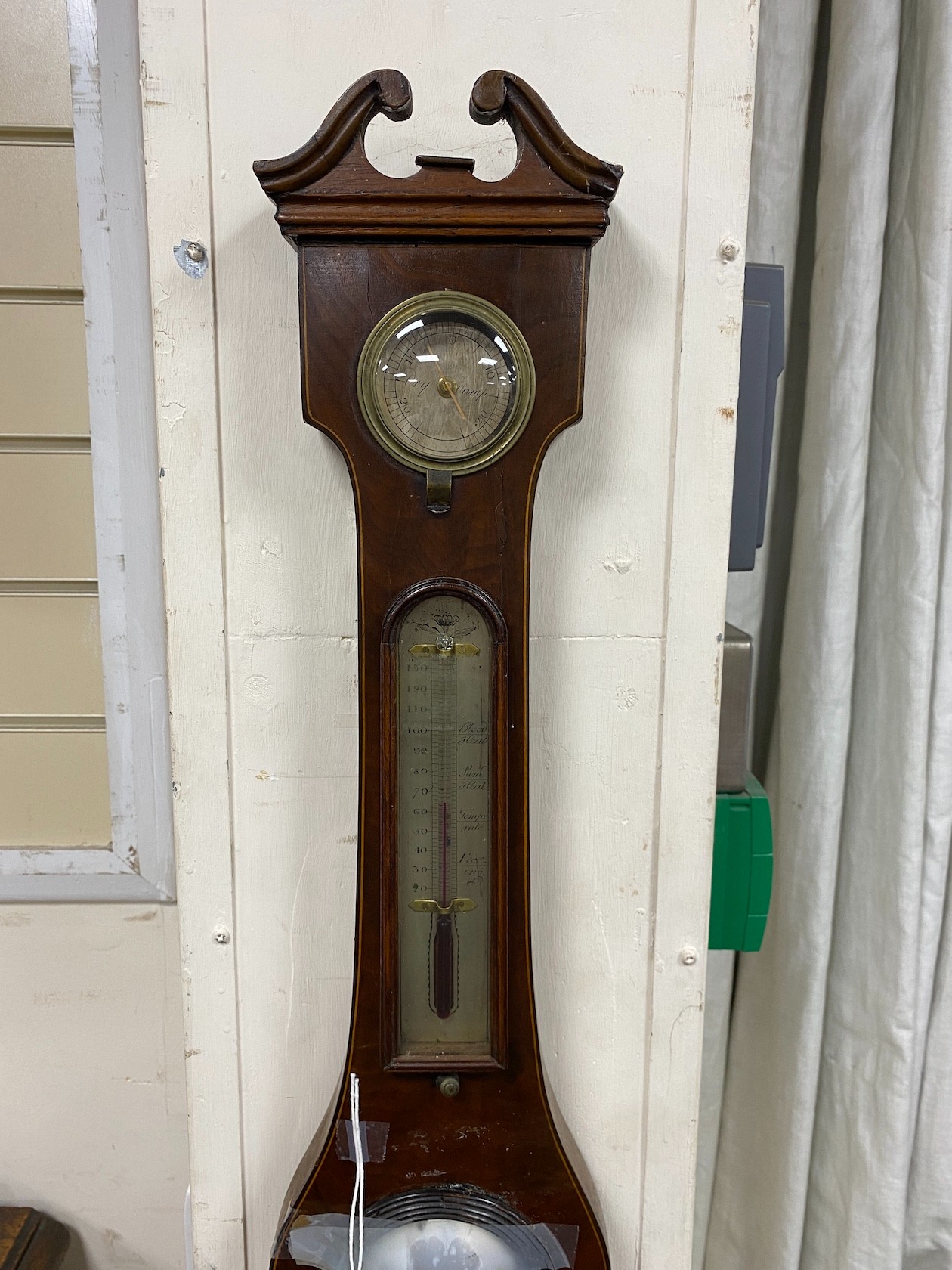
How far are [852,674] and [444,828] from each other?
63 centimetres

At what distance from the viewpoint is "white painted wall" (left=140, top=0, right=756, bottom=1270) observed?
2.46 feet

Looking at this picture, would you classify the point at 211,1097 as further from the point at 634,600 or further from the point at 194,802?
the point at 634,600

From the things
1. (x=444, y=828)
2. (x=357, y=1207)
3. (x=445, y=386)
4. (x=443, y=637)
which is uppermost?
(x=445, y=386)

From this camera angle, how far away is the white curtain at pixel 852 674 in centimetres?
100

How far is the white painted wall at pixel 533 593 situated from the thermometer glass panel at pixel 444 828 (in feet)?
0.39

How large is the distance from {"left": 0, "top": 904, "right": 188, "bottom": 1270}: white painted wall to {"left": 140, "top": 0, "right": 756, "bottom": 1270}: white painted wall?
14.7 inches

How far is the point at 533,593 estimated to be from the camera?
816 millimetres

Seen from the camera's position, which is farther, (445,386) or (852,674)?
(852,674)

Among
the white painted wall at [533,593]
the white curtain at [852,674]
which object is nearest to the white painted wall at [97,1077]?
the white painted wall at [533,593]

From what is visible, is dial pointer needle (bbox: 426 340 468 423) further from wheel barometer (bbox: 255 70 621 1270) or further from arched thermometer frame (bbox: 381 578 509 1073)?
arched thermometer frame (bbox: 381 578 509 1073)

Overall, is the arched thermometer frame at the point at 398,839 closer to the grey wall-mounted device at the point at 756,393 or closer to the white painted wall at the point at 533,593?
the white painted wall at the point at 533,593

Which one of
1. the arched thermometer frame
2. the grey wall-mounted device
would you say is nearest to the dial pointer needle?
the arched thermometer frame

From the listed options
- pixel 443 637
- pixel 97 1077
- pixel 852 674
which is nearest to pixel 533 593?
pixel 443 637

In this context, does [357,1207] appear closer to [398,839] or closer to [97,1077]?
[398,839]
